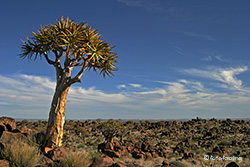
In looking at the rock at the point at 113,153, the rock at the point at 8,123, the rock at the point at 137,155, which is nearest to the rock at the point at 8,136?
the rock at the point at 8,123

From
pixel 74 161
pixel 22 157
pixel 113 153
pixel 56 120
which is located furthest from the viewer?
pixel 113 153

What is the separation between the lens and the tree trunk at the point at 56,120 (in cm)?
1238

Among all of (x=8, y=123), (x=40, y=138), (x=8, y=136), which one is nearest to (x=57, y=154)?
(x=8, y=136)

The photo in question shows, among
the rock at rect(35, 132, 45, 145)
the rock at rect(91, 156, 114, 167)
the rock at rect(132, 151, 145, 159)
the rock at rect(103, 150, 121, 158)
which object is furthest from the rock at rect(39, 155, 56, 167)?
the rock at rect(132, 151, 145, 159)

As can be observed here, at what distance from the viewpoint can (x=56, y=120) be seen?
40.7ft

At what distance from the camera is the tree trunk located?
12.4 m

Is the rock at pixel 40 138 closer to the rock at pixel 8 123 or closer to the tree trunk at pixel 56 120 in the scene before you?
the tree trunk at pixel 56 120

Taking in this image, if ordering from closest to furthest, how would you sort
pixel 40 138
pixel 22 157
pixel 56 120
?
1. pixel 22 157
2. pixel 56 120
3. pixel 40 138

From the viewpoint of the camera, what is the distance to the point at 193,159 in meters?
14.9

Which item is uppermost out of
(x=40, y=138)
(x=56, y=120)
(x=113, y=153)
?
(x=56, y=120)

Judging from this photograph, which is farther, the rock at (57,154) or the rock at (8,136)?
the rock at (8,136)

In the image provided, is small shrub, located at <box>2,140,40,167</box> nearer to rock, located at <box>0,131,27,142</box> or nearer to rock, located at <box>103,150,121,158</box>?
rock, located at <box>0,131,27,142</box>

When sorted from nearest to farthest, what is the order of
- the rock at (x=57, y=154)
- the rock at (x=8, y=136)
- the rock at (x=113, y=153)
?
the rock at (x=57, y=154), the rock at (x=8, y=136), the rock at (x=113, y=153)

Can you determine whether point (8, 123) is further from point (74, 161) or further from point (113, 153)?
point (74, 161)
